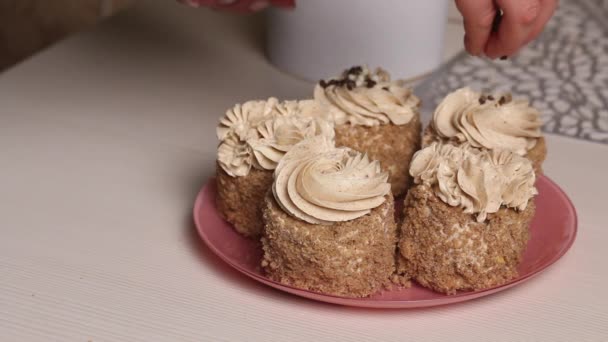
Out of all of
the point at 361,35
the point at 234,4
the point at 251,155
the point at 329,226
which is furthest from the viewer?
the point at 361,35

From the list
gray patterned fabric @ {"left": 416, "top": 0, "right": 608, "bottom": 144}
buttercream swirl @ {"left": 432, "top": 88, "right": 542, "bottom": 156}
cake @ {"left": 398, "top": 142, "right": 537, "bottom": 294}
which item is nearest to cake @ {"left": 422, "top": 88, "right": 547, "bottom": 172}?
buttercream swirl @ {"left": 432, "top": 88, "right": 542, "bottom": 156}

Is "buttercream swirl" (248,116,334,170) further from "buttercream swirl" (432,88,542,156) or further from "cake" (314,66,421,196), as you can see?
"buttercream swirl" (432,88,542,156)

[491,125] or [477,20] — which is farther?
[491,125]

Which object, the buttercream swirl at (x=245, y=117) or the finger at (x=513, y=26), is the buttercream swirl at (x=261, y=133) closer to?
the buttercream swirl at (x=245, y=117)

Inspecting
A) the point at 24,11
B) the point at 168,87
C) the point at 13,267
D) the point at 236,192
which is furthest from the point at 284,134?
the point at 24,11

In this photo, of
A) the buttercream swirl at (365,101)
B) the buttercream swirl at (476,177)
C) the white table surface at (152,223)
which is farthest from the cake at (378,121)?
the white table surface at (152,223)

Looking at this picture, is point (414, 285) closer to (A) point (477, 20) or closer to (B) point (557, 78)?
(A) point (477, 20)

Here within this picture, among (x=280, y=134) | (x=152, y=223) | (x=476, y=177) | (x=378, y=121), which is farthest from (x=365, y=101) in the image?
(x=152, y=223)
